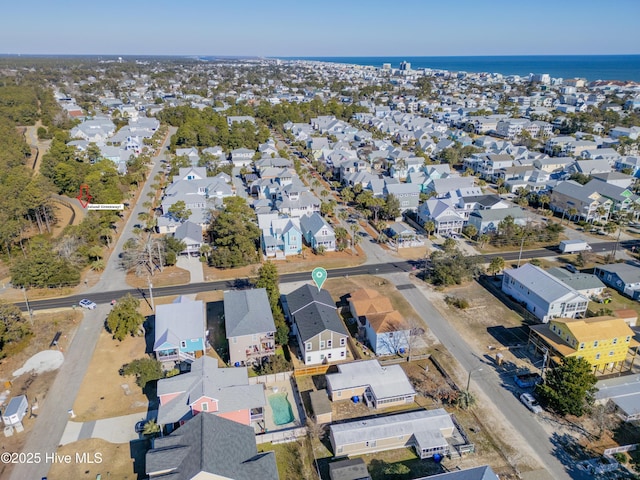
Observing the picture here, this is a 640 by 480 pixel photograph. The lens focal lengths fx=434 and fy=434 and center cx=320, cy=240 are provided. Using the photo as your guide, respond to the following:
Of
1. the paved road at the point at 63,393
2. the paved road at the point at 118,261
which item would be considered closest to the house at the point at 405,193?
the paved road at the point at 118,261

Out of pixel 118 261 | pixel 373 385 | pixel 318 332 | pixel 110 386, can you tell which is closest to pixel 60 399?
pixel 110 386

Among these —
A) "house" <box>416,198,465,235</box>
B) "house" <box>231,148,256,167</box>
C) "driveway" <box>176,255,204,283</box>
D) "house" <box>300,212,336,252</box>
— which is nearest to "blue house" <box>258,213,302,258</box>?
"house" <box>300,212,336,252</box>

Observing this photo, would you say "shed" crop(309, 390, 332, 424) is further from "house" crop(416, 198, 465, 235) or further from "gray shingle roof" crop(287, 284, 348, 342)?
"house" crop(416, 198, 465, 235)

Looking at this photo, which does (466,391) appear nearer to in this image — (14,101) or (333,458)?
(333,458)

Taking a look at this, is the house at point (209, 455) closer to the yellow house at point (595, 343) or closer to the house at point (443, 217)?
the yellow house at point (595, 343)

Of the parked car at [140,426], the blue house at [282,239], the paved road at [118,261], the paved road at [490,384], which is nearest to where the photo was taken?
the paved road at [490,384]

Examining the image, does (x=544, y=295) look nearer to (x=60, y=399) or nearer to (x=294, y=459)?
(x=294, y=459)
